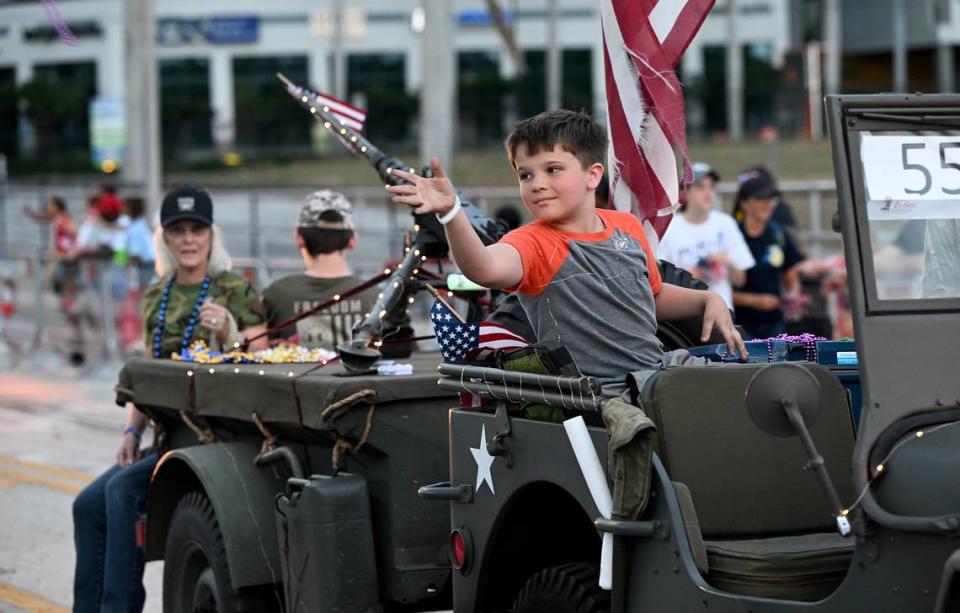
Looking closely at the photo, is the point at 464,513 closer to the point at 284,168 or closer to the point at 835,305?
the point at 835,305

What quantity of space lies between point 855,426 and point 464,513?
1.18 meters

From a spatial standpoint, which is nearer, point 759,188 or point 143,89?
point 759,188

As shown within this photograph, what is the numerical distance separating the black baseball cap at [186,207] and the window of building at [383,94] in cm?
5337

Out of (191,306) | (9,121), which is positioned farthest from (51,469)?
(9,121)

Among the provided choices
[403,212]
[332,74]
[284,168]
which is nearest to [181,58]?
[332,74]

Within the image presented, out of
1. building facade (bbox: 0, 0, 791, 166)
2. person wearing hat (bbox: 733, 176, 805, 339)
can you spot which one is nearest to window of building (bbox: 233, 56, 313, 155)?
building facade (bbox: 0, 0, 791, 166)

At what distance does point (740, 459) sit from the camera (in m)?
4.46

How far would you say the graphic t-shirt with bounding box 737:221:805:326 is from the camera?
11047 mm

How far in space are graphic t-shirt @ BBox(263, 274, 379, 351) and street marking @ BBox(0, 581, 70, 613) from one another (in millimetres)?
1957

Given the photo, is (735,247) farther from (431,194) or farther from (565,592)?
(431,194)

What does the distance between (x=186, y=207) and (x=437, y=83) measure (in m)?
11.6

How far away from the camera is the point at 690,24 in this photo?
21.5 feet

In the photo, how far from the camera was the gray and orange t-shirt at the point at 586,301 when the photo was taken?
4789 millimetres

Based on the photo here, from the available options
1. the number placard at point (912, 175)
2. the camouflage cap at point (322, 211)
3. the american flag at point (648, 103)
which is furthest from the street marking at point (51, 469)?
the number placard at point (912, 175)
